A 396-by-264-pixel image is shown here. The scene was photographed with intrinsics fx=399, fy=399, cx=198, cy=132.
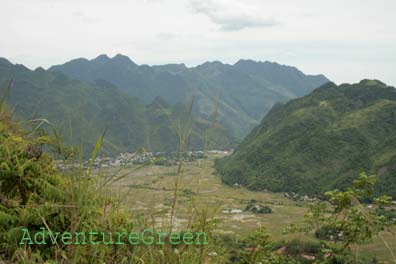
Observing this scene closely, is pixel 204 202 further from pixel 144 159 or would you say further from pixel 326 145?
pixel 326 145

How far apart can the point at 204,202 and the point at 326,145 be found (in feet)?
331

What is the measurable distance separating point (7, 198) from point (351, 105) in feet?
385

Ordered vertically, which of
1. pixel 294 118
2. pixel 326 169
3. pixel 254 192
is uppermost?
pixel 294 118

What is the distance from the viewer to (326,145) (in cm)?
9881

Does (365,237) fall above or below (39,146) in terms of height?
below

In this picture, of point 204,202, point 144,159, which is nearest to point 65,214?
point 144,159

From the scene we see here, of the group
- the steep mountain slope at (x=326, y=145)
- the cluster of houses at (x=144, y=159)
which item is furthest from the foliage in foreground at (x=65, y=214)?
the steep mountain slope at (x=326, y=145)

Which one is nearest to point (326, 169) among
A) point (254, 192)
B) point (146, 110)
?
point (254, 192)

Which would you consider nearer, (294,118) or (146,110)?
(294,118)

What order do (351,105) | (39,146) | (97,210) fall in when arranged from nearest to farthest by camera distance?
1. (97,210)
2. (39,146)
3. (351,105)

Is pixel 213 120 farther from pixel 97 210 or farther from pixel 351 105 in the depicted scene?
pixel 351 105

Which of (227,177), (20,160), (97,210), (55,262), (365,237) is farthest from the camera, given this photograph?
(227,177)

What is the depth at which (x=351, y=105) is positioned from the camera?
111m

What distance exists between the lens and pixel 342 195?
5.75 m
